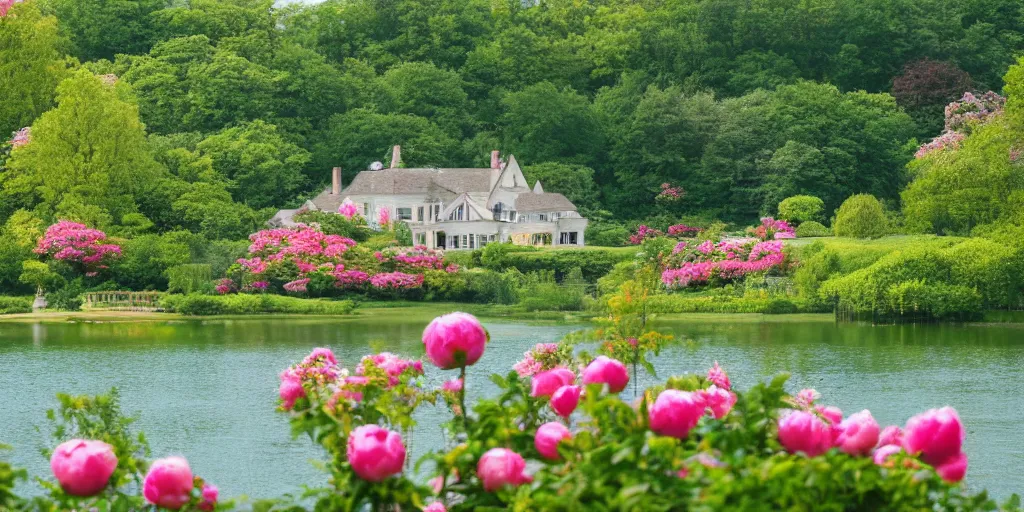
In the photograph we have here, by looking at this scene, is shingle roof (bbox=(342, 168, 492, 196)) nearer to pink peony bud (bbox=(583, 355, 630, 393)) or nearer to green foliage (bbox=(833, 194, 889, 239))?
green foliage (bbox=(833, 194, 889, 239))

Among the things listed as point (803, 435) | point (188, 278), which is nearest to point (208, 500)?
point (803, 435)

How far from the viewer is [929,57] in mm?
71938

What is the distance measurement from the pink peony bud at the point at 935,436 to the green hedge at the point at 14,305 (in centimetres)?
3850

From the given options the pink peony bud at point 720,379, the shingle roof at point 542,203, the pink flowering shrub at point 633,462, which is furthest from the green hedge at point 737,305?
the pink flowering shrub at point 633,462

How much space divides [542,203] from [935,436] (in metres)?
49.0

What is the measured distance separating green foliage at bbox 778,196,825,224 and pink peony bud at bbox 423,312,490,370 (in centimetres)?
4782

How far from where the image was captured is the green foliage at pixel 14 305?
4259 cm

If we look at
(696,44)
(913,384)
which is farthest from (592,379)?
(696,44)

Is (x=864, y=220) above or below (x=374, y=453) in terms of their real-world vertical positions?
above

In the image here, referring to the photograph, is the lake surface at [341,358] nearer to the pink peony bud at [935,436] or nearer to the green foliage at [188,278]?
the green foliage at [188,278]

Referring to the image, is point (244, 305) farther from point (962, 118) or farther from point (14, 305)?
point (962, 118)

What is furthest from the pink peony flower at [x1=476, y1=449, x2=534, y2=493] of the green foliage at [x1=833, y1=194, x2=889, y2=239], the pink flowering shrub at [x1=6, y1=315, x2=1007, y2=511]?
the green foliage at [x1=833, y1=194, x2=889, y2=239]

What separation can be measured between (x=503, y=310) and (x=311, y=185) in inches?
842

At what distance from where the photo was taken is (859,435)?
23.3 feet
